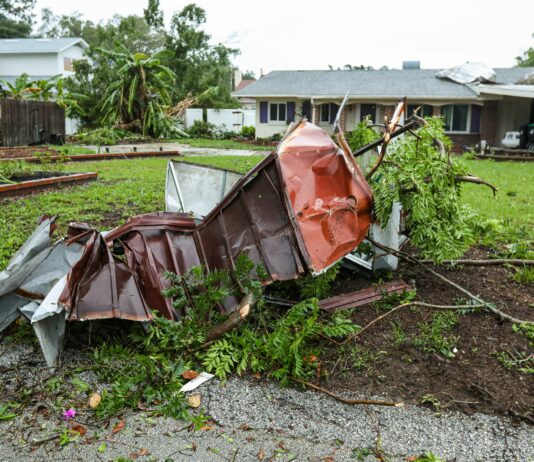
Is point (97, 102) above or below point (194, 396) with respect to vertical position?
above

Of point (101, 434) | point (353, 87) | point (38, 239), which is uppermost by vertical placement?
point (353, 87)

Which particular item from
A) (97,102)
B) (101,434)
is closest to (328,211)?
(101,434)

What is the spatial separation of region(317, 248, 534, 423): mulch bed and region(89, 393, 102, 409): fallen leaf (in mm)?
1442

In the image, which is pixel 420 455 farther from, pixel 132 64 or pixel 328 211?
pixel 132 64

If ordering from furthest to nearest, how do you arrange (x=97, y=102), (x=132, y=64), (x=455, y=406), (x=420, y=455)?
1. (x=97, y=102)
2. (x=132, y=64)
3. (x=455, y=406)
4. (x=420, y=455)

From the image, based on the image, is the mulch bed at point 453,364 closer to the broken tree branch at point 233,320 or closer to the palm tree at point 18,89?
the broken tree branch at point 233,320

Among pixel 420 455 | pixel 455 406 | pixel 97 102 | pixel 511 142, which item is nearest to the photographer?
pixel 420 455

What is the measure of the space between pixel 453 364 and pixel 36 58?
4794 centimetres

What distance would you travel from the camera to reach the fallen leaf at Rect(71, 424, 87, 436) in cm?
332

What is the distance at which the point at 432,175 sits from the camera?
192 inches

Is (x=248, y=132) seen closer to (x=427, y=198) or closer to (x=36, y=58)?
(x=36, y=58)

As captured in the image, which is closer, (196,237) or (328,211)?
(328,211)

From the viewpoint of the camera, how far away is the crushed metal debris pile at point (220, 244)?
13.5 feet

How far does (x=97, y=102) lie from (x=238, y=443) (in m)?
33.1
